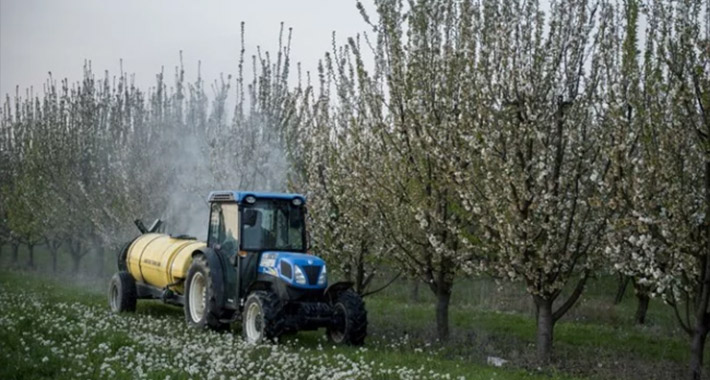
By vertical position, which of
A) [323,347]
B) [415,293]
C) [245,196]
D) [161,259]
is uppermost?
[245,196]

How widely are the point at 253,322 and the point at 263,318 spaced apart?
0.76 metres

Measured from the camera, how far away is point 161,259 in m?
16.7

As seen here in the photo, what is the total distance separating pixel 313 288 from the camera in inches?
519

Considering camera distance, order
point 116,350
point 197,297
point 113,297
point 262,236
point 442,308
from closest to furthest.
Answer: point 116,350, point 262,236, point 442,308, point 197,297, point 113,297

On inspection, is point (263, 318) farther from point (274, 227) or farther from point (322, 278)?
point (274, 227)

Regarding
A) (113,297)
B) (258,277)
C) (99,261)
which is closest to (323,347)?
(258,277)

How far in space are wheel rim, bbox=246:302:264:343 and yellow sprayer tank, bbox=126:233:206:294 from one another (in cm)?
277

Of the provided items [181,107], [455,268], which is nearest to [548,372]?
[455,268]

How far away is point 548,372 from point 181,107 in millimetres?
35655

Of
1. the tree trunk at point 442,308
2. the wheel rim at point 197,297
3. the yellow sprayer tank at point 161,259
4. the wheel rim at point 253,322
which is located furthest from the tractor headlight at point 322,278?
the yellow sprayer tank at point 161,259

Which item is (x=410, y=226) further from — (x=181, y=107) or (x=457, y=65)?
(x=181, y=107)

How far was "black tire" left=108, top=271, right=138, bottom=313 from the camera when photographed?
17.4 meters

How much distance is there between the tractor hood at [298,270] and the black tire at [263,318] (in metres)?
0.40

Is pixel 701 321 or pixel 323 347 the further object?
pixel 323 347
